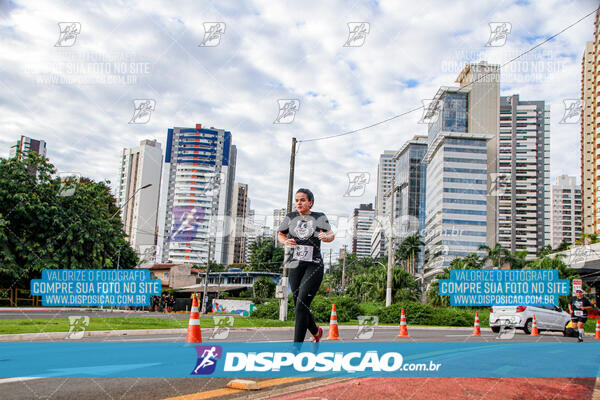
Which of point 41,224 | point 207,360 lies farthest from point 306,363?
point 41,224

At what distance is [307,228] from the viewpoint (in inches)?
203

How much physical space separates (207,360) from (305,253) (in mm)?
1419

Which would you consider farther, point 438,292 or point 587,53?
point 587,53

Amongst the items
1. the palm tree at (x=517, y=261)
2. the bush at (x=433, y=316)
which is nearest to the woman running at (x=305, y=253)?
the bush at (x=433, y=316)

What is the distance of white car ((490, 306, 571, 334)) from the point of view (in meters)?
15.5

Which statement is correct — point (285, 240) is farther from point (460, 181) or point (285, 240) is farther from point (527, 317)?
point (460, 181)

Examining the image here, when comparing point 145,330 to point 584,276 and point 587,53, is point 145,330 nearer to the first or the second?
point 584,276

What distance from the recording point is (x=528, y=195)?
18362 cm

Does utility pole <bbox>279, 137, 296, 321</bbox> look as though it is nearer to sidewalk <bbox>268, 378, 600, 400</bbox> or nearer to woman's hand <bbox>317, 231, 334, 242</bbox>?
woman's hand <bbox>317, 231, 334, 242</bbox>

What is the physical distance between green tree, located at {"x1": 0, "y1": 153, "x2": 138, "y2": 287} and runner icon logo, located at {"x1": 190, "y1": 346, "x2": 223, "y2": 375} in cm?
2163

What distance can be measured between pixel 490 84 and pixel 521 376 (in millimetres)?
163415

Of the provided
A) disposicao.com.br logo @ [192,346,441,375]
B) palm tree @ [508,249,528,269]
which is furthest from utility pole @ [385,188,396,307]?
palm tree @ [508,249,528,269]

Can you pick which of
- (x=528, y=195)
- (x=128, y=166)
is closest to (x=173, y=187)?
(x=128, y=166)

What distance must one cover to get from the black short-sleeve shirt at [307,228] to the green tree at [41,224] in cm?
2188
